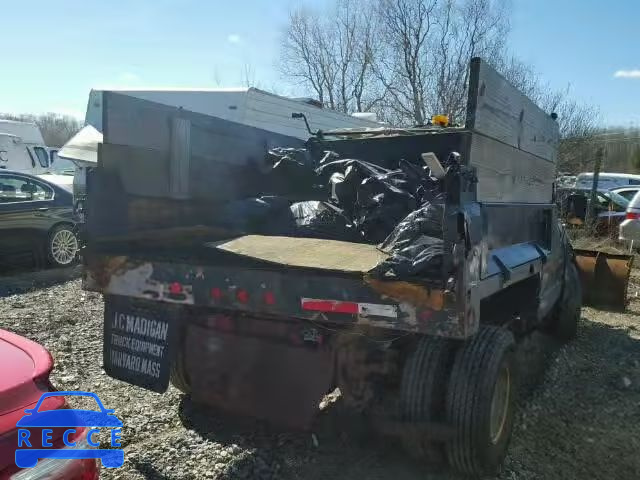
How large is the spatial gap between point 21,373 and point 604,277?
7121 mm

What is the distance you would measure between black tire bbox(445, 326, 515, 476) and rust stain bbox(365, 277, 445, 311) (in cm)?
66

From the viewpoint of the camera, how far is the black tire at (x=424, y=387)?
2.93 meters

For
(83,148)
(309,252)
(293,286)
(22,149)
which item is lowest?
(293,286)

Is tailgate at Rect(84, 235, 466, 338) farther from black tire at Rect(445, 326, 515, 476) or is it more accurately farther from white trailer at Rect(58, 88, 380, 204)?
white trailer at Rect(58, 88, 380, 204)

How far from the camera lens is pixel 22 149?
746 inches

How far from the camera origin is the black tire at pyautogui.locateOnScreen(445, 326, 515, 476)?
2863 mm

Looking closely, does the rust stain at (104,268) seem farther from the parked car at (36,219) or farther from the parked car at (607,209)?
the parked car at (607,209)

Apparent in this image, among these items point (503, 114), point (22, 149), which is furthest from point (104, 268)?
point (22, 149)

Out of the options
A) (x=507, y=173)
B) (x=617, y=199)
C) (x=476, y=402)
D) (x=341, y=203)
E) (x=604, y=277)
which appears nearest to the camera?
(x=476, y=402)

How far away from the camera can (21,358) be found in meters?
2.19

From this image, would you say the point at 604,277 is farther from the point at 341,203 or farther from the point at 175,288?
the point at 175,288

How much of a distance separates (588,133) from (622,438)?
19.7 m

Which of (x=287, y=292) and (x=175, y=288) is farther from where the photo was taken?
(x=175, y=288)

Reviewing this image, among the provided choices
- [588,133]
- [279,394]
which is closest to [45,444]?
[279,394]
